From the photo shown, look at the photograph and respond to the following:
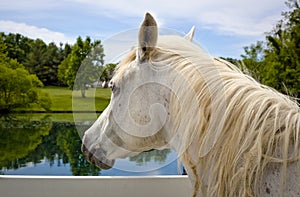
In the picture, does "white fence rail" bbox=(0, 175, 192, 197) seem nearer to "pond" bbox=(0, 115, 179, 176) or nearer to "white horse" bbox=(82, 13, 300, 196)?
"white horse" bbox=(82, 13, 300, 196)

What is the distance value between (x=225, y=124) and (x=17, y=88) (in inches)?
52.8

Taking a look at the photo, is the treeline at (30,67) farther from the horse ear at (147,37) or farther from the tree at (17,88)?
the horse ear at (147,37)

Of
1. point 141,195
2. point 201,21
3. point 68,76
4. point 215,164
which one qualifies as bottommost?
point 141,195

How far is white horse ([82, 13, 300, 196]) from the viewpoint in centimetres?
42

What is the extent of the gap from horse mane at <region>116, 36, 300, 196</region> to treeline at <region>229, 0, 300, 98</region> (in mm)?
1316

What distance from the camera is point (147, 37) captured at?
1.74 feet

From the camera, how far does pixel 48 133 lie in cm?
160

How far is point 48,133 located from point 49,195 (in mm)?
723

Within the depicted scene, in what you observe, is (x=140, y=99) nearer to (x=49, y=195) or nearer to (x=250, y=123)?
(x=250, y=123)

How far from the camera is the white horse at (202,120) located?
42cm

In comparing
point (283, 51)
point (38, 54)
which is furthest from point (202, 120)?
point (283, 51)

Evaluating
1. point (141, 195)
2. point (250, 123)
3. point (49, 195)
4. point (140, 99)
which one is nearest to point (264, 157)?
point (250, 123)

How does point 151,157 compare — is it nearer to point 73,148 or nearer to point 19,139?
point 73,148

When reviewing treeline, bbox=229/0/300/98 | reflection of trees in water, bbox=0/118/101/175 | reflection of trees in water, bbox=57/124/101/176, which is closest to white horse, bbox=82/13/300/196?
reflection of trees in water, bbox=57/124/101/176
